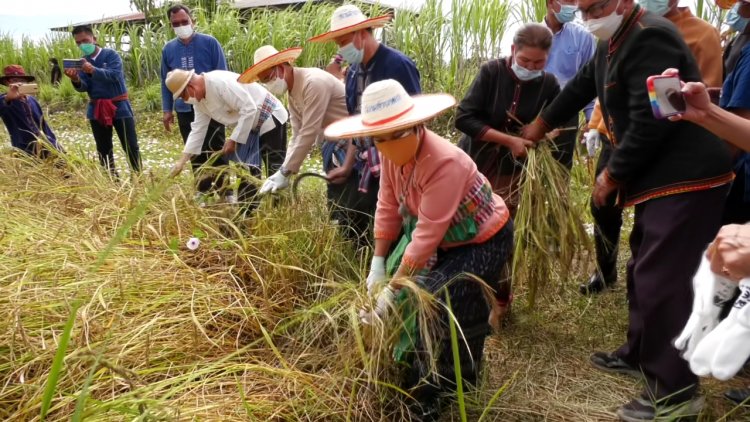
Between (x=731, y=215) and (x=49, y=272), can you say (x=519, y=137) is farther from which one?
(x=49, y=272)

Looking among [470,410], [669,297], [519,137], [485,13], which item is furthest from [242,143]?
[485,13]

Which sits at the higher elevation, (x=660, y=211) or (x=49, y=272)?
(x=660, y=211)

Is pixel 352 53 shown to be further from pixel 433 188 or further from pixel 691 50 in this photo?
pixel 691 50

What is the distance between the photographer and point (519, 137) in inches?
101

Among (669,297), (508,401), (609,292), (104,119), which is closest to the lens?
(669,297)

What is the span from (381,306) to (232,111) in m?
2.42

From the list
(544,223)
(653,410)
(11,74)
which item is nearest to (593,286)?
(544,223)

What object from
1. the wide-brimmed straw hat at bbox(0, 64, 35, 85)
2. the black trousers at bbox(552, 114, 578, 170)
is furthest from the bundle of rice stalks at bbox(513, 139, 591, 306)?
the wide-brimmed straw hat at bbox(0, 64, 35, 85)

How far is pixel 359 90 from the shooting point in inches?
117

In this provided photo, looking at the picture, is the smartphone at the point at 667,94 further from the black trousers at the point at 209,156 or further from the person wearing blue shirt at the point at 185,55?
the person wearing blue shirt at the point at 185,55

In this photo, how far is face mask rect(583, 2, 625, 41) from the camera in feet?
6.42

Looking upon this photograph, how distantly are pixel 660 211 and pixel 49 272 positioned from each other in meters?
2.45

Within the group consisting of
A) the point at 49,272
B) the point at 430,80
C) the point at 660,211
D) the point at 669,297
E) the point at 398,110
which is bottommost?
the point at 430,80

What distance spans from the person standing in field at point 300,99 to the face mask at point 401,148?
4.34 ft
